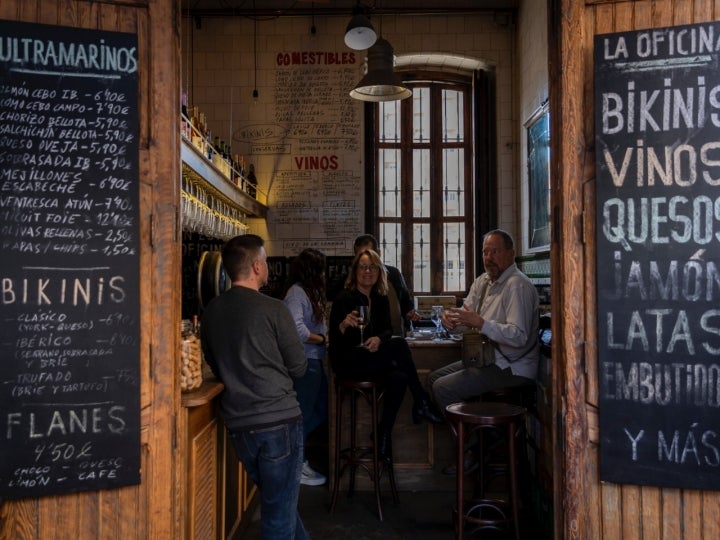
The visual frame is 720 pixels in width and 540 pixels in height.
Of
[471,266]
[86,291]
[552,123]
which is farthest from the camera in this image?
[471,266]

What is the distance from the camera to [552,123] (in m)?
2.37

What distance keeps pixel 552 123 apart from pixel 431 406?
2.19 m

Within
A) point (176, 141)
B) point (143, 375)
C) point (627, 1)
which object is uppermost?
point (627, 1)

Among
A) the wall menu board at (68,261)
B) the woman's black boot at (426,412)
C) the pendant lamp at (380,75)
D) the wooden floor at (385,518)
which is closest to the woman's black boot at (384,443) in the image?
the woman's black boot at (426,412)

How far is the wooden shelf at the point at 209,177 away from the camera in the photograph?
396cm

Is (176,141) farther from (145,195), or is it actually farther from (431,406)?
(431,406)

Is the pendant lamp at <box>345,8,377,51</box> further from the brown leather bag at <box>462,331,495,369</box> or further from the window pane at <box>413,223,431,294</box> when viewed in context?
the window pane at <box>413,223,431,294</box>

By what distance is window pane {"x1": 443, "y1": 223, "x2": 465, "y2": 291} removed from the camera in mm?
7711

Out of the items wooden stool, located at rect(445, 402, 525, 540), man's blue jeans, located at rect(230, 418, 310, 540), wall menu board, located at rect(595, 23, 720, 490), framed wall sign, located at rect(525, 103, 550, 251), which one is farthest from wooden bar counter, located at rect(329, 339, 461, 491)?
framed wall sign, located at rect(525, 103, 550, 251)

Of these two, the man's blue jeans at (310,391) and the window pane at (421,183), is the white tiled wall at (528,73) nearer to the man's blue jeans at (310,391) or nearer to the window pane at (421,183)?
the window pane at (421,183)

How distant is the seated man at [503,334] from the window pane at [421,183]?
383cm

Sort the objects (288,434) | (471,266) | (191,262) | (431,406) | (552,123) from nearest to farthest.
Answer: (552,123) < (288,434) < (431,406) < (191,262) < (471,266)

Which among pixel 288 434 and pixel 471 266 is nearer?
pixel 288 434

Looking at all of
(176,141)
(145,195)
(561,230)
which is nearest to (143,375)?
(145,195)
